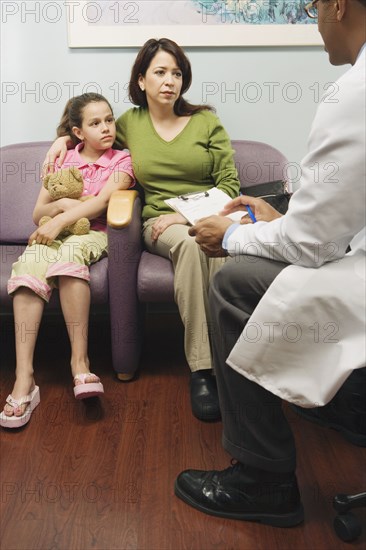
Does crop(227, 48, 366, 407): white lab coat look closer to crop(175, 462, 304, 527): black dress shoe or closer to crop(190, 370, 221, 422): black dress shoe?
crop(175, 462, 304, 527): black dress shoe

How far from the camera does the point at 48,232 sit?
224 cm

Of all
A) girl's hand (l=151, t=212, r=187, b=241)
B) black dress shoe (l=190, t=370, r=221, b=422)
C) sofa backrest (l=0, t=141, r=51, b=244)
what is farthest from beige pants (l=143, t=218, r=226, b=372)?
sofa backrest (l=0, t=141, r=51, b=244)

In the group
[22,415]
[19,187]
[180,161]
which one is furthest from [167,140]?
[22,415]

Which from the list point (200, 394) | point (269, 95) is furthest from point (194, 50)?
point (200, 394)

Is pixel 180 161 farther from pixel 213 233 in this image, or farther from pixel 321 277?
pixel 321 277

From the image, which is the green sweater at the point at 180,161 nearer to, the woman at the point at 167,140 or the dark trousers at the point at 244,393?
the woman at the point at 167,140

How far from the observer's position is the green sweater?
243 centimetres

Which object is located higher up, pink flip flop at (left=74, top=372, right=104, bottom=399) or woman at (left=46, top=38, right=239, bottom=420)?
woman at (left=46, top=38, right=239, bottom=420)

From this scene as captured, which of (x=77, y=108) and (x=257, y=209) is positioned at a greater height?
(x=77, y=108)

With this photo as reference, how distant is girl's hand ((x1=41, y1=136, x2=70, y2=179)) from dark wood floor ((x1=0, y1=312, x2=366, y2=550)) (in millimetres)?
794

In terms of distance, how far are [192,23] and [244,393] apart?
1787mm

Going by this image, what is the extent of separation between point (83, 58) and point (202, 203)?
3.02 feet

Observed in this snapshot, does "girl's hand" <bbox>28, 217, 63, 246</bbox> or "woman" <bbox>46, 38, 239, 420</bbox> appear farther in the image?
"woman" <bbox>46, 38, 239, 420</bbox>

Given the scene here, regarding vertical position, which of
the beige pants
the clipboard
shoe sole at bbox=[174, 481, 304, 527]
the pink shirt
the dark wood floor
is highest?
the pink shirt
